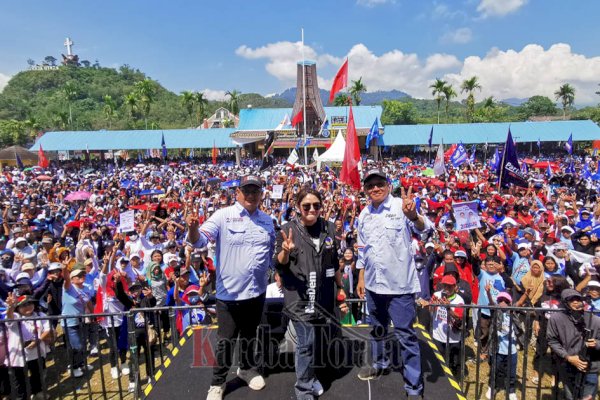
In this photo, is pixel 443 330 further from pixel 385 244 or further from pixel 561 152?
pixel 561 152

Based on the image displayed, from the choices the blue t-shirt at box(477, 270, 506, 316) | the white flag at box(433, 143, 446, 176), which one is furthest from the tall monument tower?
the blue t-shirt at box(477, 270, 506, 316)

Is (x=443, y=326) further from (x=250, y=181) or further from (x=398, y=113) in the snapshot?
(x=398, y=113)

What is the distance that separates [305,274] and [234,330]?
0.87m

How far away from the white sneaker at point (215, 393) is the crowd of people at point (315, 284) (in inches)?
0.5

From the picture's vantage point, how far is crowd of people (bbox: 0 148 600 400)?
3168 mm

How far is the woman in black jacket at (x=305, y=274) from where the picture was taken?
309cm

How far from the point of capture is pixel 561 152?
41.0 metres

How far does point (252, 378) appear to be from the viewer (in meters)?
3.38

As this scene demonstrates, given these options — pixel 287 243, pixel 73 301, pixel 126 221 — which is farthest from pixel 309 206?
pixel 126 221

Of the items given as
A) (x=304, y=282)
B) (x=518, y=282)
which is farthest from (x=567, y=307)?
(x=304, y=282)

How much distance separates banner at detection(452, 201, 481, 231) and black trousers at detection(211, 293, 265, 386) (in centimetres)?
524

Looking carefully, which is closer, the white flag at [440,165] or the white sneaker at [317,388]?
the white sneaker at [317,388]

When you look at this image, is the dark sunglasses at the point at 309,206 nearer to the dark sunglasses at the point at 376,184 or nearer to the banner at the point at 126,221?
the dark sunglasses at the point at 376,184

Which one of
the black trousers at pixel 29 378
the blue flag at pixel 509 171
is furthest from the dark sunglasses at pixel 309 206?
the blue flag at pixel 509 171
